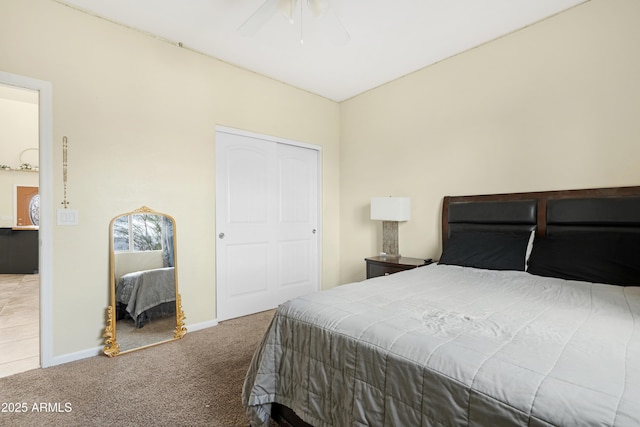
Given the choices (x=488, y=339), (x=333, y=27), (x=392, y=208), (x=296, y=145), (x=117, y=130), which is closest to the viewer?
(x=488, y=339)

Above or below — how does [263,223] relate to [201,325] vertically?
above

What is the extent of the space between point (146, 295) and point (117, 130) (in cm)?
143

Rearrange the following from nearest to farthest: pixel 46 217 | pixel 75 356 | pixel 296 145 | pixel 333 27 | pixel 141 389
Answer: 1. pixel 141 389
2. pixel 333 27
3. pixel 46 217
4. pixel 75 356
5. pixel 296 145

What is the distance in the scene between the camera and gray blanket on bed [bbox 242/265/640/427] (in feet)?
2.61

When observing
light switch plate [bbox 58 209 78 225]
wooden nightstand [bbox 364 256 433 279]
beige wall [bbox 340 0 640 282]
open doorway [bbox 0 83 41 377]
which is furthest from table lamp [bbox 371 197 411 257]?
open doorway [bbox 0 83 41 377]

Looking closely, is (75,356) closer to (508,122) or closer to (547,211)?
(547,211)

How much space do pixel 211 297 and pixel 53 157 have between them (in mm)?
1758

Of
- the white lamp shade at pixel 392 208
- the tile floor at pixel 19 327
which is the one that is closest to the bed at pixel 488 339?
the white lamp shade at pixel 392 208

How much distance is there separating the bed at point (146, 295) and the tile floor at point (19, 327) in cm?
66

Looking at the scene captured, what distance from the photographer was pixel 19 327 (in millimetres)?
3057

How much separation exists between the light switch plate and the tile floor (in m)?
1.07

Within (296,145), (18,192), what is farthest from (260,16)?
(18,192)

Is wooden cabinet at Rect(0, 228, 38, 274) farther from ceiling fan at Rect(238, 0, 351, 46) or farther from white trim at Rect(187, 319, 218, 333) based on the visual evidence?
ceiling fan at Rect(238, 0, 351, 46)

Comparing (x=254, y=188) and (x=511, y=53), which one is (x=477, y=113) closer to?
(x=511, y=53)
